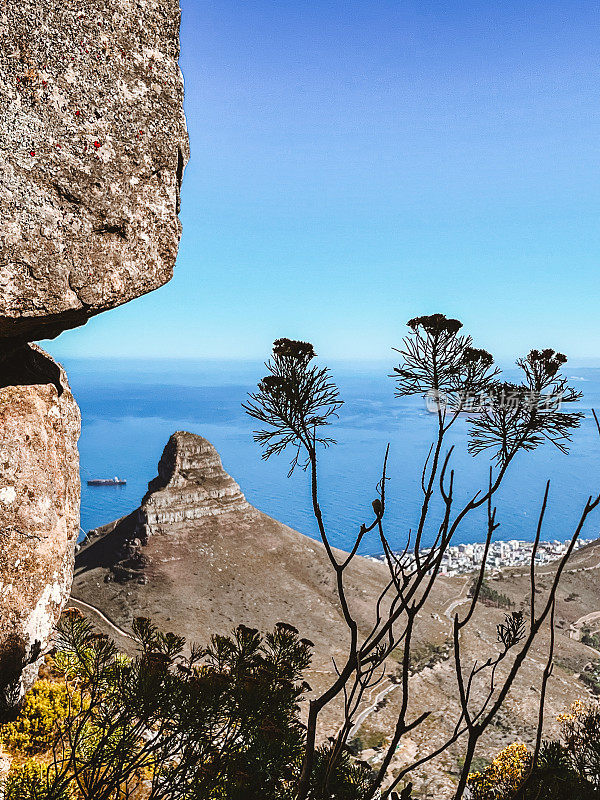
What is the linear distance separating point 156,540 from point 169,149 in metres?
45.2

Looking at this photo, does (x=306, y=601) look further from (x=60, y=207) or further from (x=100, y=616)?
(x=60, y=207)

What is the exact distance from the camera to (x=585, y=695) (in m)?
38.3

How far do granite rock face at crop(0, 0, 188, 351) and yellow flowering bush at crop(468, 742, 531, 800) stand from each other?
826 centimetres

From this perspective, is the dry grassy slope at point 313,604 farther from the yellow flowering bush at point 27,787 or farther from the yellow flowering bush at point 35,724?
the yellow flowering bush at point 27,787

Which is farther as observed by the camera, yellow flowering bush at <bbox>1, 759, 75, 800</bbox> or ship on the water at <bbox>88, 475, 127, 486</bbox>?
ship on the water at <bbox>88, 475, 127, 486</bbox>

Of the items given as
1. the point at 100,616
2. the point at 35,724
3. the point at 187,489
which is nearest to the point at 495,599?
the point at 187,489

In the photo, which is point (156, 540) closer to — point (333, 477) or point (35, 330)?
point (35, 330)

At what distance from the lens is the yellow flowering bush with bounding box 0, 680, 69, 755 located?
9.64 meters

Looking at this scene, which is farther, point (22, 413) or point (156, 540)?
point (156, 540)

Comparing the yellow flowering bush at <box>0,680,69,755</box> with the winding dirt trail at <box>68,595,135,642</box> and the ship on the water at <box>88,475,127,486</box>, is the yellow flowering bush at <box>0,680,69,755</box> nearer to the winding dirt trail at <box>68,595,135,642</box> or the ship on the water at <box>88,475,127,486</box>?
the winding dirt trail at <box>68,595,135,642</box>

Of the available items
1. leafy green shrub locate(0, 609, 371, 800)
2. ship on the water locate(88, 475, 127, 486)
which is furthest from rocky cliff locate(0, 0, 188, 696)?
ship on the water locate(88, 475, 127, 486)

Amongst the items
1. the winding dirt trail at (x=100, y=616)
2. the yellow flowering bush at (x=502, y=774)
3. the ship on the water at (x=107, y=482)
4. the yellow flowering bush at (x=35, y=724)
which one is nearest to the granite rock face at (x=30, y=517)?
the yellow flowering bush at (x=35, y=724)

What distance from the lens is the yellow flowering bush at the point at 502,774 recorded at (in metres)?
8.60

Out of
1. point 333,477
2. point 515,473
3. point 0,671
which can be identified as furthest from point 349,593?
point 515,473
